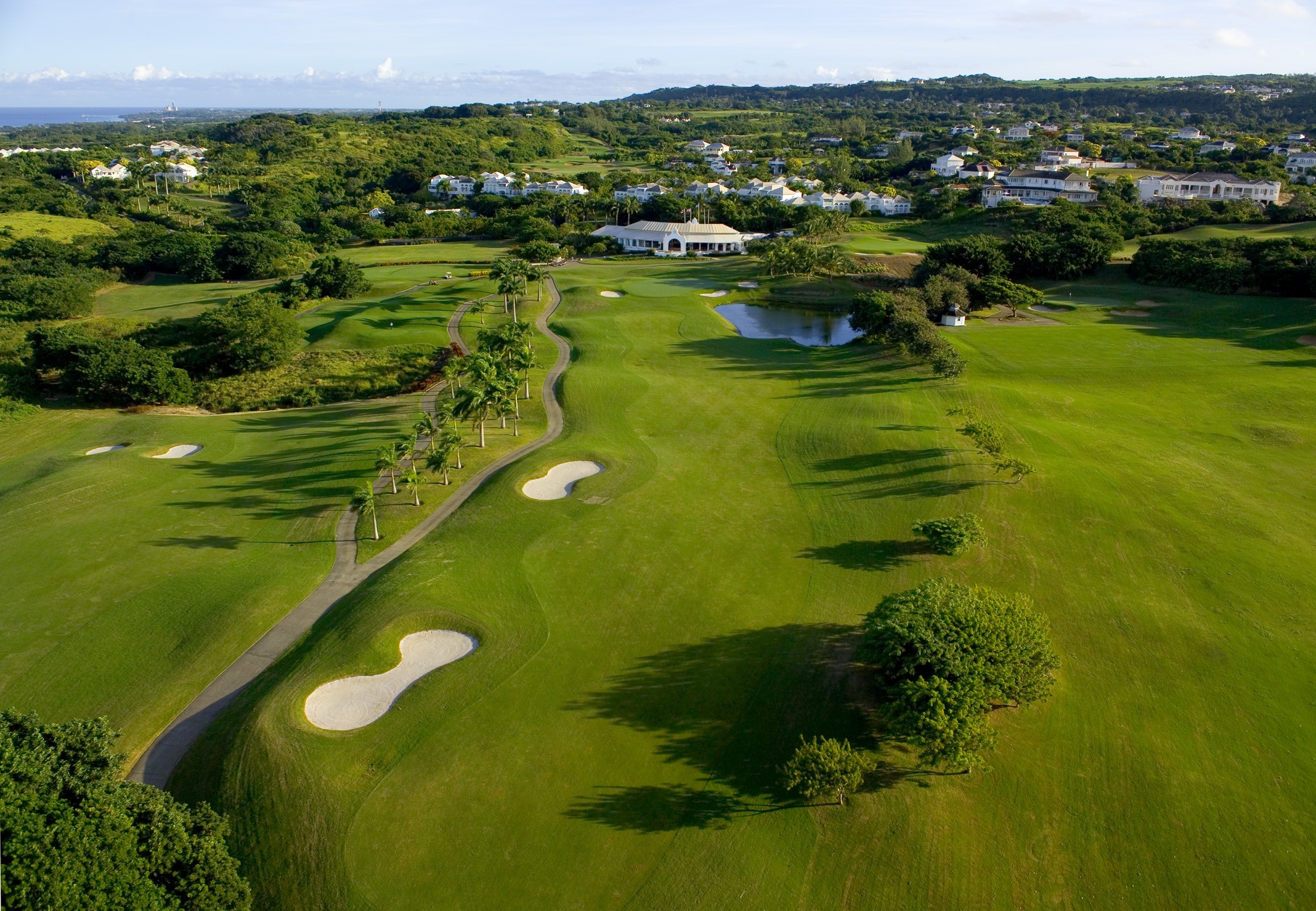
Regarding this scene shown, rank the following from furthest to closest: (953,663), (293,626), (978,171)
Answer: (978,171)
(293,626)
(953,663)

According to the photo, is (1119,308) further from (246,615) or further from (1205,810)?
(246,615)

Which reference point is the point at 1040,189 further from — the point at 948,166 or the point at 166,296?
the point at 166,296

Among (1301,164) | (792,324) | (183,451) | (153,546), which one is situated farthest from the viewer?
(1301,164)

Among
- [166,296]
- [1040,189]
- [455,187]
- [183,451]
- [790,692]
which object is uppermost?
[455,187]

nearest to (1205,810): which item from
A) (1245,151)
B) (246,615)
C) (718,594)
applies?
(718,594)

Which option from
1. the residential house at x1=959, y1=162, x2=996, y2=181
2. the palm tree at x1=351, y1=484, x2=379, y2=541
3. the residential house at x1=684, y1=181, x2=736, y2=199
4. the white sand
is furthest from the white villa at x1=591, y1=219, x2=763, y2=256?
the palm tree at x1=351, y1=484, x2=379, y2=541

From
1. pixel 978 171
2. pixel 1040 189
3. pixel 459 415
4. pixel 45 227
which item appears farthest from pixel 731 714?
pixel 978 171

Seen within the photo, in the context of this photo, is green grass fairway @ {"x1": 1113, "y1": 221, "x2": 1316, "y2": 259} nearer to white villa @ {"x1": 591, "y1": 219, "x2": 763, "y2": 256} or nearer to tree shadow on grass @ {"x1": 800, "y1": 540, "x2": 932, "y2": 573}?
white villa @ {"x1": 591, "y1": 219, "x2": 763, "y2": 256}
